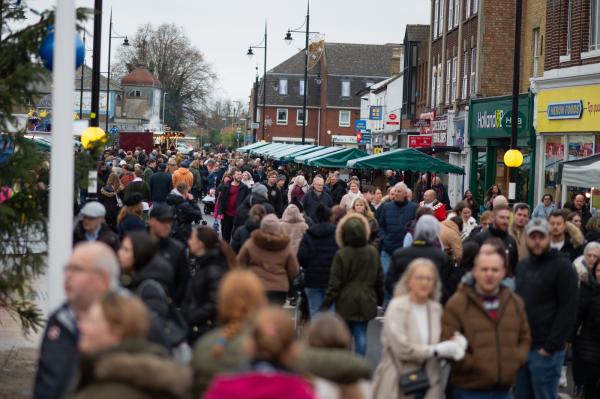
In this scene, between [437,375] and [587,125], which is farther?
[587,125]

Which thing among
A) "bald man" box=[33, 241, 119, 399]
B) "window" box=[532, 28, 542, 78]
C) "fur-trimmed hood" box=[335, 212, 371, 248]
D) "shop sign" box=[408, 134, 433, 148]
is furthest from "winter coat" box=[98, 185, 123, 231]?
"shop sign" box=[408, 134, 433, 148]

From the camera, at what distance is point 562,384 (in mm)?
12109

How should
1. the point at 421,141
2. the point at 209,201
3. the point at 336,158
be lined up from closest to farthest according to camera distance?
the point at 209,201, the point at 336,158, the point at 421,141

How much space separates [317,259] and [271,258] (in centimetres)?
73

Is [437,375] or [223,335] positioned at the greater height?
[223,335]

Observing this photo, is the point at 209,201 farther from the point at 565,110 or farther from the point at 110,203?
the point at 110,203

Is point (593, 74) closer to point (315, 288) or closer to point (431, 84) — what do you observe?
point (315, 288)

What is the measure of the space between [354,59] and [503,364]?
4110 inches

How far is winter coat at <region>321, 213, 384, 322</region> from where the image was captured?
11008mm

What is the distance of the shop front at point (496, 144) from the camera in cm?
3312

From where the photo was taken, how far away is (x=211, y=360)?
5.56 metres

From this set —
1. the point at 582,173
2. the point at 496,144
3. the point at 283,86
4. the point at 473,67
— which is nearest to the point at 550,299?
the point at 582,173

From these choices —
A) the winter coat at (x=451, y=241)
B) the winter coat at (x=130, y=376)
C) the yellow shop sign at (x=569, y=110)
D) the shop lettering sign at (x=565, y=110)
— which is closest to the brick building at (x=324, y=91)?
the yellow shop sign at (x=569, y=110)

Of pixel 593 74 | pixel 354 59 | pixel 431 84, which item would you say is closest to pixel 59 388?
pixel 593 74
